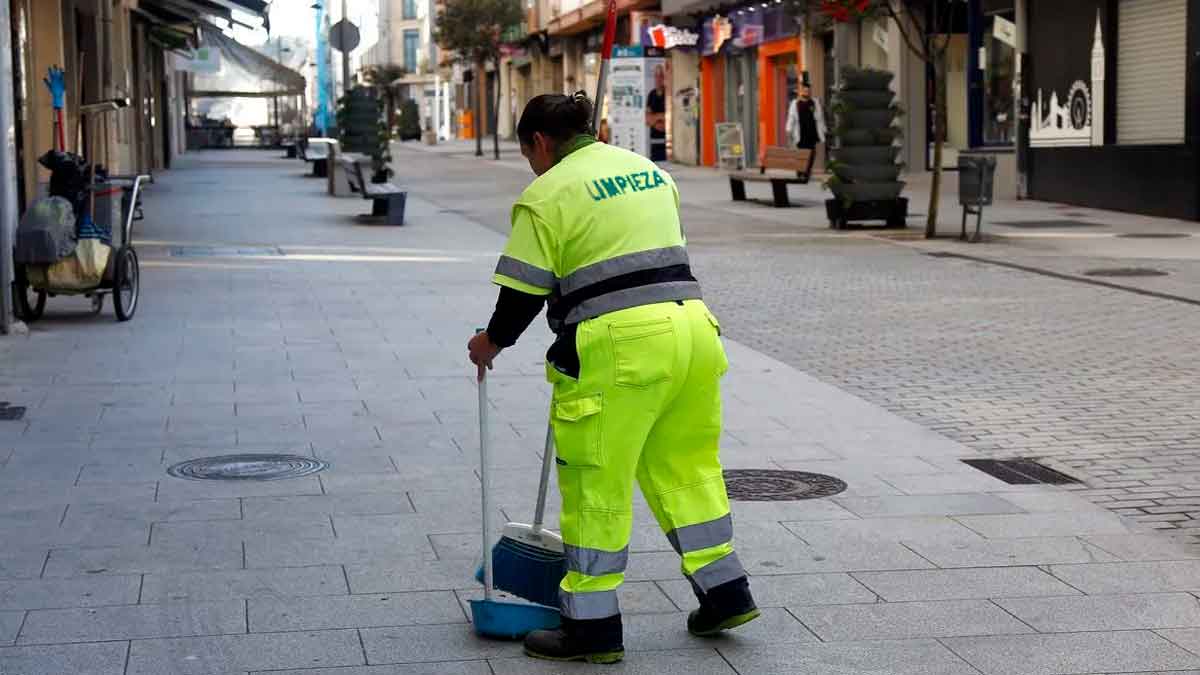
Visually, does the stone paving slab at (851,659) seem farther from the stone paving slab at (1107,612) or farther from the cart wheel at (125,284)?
the cart wheel at (125,284)

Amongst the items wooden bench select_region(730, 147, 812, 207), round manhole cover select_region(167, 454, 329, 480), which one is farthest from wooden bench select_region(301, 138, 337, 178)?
round manhole cover select_region(167, 454, 329, 480)

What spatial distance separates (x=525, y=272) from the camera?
4.72 metres

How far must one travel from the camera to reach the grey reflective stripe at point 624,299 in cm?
473

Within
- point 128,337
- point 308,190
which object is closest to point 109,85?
point 308,190

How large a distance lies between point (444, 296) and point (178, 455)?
6652 millimetres

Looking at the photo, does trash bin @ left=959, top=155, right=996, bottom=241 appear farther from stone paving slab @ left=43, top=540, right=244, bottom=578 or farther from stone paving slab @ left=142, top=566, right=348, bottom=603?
stone paving slab @ left=142, top=566, right=348, bottom=603

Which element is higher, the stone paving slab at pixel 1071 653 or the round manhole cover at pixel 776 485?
the round manhole cover at pixel 776 485

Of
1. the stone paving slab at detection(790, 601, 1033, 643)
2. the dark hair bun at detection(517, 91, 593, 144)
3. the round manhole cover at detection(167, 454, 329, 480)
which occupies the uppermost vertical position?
the dark hair bun at detection(517, 91, 593, 144)

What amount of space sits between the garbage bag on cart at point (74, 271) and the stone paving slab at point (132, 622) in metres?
7.34

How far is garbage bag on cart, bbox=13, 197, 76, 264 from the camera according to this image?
39.4 feet

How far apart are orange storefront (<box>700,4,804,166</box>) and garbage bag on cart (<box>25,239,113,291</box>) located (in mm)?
25677

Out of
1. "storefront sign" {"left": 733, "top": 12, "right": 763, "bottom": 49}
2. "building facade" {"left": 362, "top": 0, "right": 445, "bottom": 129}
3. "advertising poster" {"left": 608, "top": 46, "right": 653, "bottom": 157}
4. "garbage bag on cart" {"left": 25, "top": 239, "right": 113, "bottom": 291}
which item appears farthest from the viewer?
"building facade" {"left": 362, "top": 0, "right": 445, "bottom": 129}

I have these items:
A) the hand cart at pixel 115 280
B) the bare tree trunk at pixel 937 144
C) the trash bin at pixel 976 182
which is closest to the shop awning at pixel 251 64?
the bare tree trunk at pixel 937 144

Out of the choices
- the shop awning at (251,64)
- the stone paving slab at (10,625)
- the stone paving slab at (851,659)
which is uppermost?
the shop awning at (251,64)
